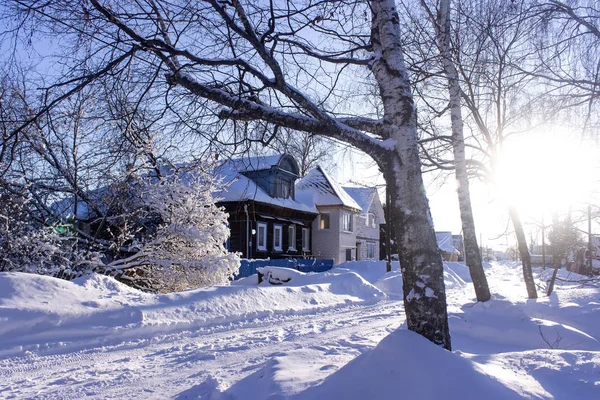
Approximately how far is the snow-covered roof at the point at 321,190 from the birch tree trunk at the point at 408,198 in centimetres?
2690

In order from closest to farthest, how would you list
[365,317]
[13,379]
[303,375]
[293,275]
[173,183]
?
[303,375] → [13,379] → [365,317] → [173,183] → [293,275]

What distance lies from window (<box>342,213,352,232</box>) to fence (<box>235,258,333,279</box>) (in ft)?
20.1

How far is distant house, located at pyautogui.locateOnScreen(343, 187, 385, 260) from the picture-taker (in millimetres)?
36781

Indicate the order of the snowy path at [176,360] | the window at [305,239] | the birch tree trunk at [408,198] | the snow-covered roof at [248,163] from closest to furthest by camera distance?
the birch tree trunk at [408,198], the snowy path at [176,360], the snow-covered roof at [248,163], the window at [305,239]

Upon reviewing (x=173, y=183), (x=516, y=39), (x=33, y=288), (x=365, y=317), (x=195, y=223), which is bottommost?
(x=365, y=317)

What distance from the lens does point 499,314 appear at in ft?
27.0

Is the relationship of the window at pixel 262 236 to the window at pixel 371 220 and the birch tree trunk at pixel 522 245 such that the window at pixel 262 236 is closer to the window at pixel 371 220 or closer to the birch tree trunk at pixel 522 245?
the window at pixel 371 220

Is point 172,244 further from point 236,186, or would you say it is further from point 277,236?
point 277,236

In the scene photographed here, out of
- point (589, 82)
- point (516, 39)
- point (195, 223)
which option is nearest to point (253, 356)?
point (589, 82)

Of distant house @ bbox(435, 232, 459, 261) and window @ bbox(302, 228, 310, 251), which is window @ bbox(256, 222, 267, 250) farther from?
distant house @ bbox(435, 232, 459, 261)

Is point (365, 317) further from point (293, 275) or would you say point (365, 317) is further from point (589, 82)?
point (589, 82)

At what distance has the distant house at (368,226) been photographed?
36.8 m

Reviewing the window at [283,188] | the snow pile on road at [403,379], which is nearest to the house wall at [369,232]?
the window at [283,188]

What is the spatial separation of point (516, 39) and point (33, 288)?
29.1 feet
